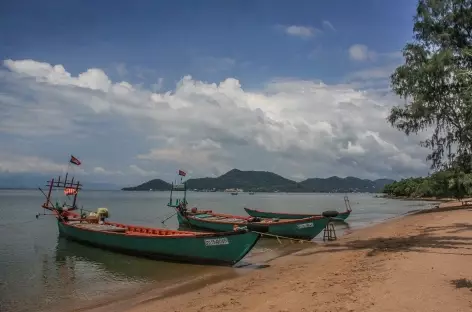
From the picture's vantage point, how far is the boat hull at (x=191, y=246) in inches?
592

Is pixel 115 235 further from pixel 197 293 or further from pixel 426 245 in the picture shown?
pixel 426 245

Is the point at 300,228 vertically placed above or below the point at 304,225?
below

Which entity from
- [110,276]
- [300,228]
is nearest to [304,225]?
[300,228]

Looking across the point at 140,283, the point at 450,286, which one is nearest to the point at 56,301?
the point at 140,283

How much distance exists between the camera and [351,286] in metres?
9.49

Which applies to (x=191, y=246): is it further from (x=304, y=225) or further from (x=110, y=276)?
(x=304, y=225)

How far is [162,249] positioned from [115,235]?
11.8ft

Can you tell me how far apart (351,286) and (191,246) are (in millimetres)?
8117

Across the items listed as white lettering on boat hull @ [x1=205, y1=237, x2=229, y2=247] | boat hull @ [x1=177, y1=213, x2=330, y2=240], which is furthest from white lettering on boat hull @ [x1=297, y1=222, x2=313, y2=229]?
white lettering on boat hull @ [x1=205, y1=237, x2=229, y2=247]

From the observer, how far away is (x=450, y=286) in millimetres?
8172

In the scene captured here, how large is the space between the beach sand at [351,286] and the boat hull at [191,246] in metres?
1.39

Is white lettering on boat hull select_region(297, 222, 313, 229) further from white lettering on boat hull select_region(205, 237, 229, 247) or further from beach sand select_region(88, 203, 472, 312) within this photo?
white lettering on boat hull select_region(205, 237, 229, 247)

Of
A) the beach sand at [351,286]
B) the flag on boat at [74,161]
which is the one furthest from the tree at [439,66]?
the flag on boat at [74,161]

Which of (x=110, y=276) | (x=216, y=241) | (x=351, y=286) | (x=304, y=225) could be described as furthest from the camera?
(x=304, y=225)
